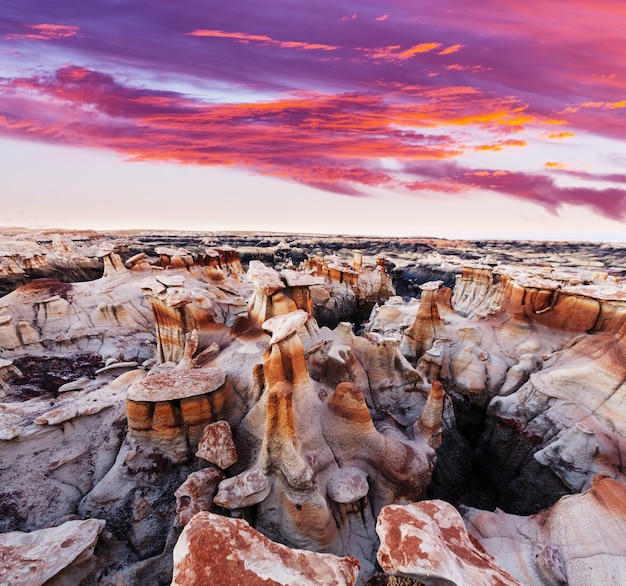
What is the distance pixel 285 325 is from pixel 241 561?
13.7ft

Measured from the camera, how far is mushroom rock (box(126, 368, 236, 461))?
6969mm

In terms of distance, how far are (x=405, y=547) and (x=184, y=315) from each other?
9276 mm

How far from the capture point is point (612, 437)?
26.3 ft

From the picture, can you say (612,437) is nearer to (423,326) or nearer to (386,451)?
(386,451)

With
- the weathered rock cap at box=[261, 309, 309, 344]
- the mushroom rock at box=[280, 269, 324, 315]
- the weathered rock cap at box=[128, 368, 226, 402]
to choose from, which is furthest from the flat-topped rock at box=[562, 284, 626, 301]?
the weathered rock cap at box=[128, 368, 226, 402]

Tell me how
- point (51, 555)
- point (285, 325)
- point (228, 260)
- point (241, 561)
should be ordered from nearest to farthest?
point (241, 561)
point (51, 555)
point (285, 325)
point (228, 260)

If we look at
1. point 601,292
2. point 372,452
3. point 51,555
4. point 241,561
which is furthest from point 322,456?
point 601,292

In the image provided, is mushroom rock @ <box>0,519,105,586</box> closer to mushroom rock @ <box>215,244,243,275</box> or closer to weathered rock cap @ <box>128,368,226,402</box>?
weathered rock cap @ <box>128,368,226,402</box>

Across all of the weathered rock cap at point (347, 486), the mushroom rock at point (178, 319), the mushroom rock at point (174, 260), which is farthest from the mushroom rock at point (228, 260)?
the weathered rock cap at point (347, 486)

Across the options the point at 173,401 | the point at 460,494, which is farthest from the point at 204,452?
the point at 460,494

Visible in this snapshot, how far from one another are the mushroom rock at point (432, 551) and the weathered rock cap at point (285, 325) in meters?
3.50

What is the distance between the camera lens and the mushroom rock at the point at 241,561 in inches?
123

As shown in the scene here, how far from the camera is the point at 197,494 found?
5.74 meters

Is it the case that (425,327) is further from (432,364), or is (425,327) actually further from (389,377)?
(389,377)
